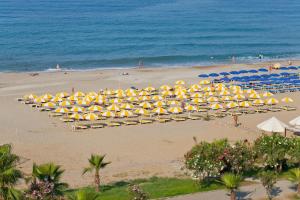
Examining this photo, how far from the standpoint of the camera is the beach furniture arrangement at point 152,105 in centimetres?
3550

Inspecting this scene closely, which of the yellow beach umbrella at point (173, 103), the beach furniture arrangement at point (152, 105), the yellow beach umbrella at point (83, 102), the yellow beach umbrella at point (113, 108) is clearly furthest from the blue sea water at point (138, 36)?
the yellow beach umbrella at point (113, 108)

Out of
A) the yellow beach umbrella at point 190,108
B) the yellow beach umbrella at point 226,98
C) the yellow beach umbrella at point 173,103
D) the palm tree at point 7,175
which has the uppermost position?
the yellow beach umbrella at point 226,98

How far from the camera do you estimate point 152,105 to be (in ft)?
126

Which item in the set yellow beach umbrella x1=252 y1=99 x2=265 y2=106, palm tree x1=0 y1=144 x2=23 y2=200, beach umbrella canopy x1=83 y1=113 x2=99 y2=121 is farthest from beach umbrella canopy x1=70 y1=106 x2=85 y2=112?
palm tree x1=0 y1=144 x2=23 y2=200

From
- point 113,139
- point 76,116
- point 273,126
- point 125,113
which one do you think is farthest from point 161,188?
point 125,113

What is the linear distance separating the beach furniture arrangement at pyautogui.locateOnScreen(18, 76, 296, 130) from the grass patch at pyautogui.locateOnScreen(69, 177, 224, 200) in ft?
37.2

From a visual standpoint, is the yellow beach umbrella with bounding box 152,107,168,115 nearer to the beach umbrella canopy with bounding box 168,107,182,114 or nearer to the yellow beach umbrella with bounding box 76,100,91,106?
the beach umbrella canopy with bounding box 168,107,182,114

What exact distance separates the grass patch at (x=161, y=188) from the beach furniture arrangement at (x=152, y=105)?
446 inches

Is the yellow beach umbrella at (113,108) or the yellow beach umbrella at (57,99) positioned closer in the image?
the yellow beach umbrella at (113,108)

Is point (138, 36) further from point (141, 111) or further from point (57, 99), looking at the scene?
point (141, 111)

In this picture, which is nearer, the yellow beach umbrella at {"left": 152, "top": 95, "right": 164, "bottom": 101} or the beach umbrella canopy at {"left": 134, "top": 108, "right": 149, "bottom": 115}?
the beach umbrella canopy at {"left": 134, "top": 108, "right": 149, "bottom": 115}

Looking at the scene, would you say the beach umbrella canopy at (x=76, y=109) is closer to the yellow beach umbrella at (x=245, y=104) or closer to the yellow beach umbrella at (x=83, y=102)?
the yellow beach umbrella at (x=83, y=102)

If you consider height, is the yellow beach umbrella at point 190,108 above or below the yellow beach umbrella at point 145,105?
below

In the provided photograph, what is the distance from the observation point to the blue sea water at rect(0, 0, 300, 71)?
66.7 meters
